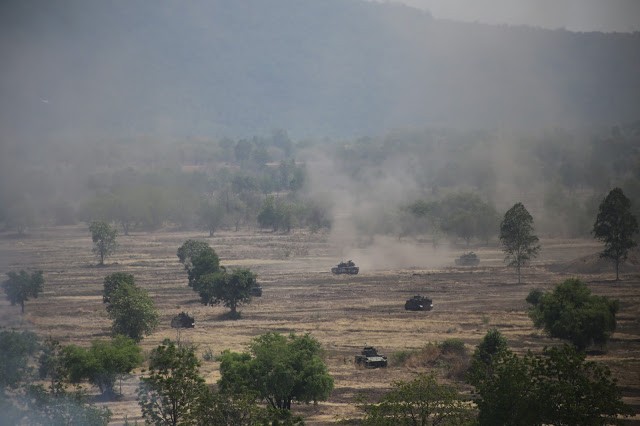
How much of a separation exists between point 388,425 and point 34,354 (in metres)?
27.0

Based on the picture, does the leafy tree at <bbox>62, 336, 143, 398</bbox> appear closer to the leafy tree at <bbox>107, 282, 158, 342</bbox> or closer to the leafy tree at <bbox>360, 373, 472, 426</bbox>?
the leafy tree at <bbox>107, 282, 158, 342</bbox>

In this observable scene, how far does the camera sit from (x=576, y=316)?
185ft

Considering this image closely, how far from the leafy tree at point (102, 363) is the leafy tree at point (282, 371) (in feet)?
18.2

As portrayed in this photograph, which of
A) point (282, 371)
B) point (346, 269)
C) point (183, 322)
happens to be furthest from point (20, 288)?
point (282, 371)

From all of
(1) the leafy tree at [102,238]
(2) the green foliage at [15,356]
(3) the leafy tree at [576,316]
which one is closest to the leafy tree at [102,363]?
(2) the green foliage at [15,356]

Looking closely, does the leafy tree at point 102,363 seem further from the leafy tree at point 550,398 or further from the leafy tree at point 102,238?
the leafy tree at point 102,238

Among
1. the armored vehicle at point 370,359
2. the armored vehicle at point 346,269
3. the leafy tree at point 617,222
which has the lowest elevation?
the armored vehicle at point 370,359

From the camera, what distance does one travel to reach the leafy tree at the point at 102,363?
1827 inches

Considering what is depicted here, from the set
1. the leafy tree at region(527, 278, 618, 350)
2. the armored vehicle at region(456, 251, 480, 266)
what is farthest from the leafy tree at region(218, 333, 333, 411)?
the armored vehicle at region(456, 251, 480, 266)

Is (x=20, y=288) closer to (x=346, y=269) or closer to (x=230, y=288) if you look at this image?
(x=230, y=288)

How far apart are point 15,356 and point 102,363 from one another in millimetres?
4059

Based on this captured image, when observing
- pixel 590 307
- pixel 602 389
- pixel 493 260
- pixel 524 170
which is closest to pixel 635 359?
pixel 590 307

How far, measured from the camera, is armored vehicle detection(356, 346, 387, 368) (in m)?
55.3

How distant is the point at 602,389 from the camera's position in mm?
29750
